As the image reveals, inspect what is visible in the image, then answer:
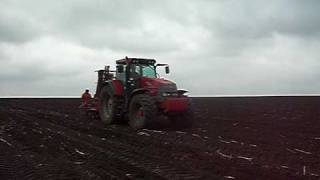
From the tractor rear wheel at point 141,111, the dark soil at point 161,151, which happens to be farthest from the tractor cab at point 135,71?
the dark soil at point 161,151

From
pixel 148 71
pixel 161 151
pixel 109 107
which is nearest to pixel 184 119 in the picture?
pixel 148 71

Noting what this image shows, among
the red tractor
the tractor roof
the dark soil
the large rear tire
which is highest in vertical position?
the tractor roof

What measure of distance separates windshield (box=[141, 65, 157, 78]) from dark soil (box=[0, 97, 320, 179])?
6.15 ft

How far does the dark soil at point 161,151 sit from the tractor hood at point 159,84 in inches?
56.0

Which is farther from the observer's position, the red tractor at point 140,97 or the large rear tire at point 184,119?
the large rear tire at point 184,119

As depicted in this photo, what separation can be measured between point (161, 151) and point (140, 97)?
5101 millimetres

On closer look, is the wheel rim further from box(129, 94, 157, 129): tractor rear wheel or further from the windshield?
the windshield

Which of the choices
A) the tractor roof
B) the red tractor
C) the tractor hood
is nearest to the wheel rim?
the red tractor

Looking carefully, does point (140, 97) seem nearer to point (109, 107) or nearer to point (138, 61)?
point (138, 61)

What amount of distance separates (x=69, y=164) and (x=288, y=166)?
4.46m

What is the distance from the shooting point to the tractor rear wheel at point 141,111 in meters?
16.9

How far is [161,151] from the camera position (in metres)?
12.6

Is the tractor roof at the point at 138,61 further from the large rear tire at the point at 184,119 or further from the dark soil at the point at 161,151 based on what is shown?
the dark soil at the point at 161,151

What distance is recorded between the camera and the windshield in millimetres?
18562
